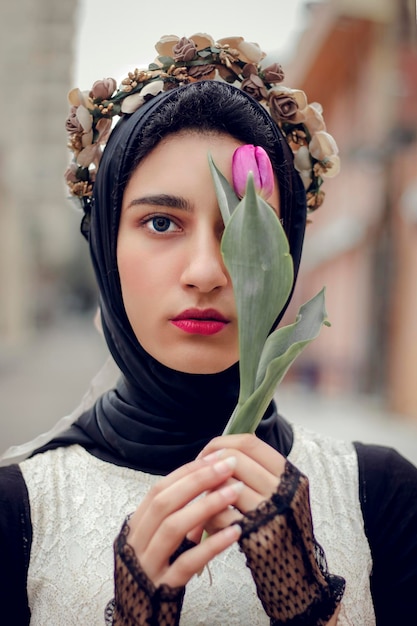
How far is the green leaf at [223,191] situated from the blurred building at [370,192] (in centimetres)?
608

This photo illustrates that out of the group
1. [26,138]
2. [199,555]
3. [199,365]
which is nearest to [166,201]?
[199,365]

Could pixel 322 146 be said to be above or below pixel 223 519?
above

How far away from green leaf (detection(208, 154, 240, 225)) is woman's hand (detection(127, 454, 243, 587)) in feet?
1.31

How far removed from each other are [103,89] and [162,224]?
0.40 metres

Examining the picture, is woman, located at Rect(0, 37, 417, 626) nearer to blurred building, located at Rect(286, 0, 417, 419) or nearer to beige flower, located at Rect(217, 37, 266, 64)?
beige flower, located at Rect(217, 37, 266, 64)

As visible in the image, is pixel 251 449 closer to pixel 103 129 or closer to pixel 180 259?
pixel 180 259

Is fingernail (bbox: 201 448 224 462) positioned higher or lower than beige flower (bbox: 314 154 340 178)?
lower

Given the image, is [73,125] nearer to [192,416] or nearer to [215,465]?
[192,416]

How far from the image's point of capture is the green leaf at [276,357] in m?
1.04

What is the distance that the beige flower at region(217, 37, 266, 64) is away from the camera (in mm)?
1519

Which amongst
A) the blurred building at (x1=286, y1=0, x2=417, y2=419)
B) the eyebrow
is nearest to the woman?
the eyebrow

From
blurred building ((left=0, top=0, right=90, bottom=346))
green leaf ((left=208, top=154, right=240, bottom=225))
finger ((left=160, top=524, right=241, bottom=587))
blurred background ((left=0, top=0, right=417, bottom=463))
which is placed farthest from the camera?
blurred building ((left=0, top=0, right=90, bottom=346))

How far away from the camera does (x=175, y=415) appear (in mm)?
1388

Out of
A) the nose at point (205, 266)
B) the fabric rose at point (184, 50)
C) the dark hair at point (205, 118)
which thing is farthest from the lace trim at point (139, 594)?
the fabric rose at point (184, 50)
